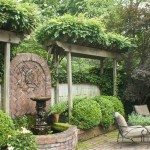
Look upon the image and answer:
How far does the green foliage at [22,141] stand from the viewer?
271 inches

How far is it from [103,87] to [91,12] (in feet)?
22.1

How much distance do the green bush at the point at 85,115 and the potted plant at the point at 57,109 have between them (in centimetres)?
33

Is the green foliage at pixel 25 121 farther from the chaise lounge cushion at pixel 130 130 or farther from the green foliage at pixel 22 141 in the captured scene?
the chaise lounge cushion at pixel 130 130

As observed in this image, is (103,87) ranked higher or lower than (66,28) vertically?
lower

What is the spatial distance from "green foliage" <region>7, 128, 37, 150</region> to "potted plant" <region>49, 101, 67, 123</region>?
268 centimetres

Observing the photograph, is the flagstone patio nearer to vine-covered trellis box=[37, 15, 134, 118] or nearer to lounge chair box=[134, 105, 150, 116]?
vine-covered trellis box=[37, 15, 134, 118]

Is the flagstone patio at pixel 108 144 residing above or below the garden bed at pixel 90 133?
→ below

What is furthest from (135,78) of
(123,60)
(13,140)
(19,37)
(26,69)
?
(13,140)

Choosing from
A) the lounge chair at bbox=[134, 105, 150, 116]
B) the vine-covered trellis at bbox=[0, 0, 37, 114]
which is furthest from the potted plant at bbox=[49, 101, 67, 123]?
the lounge chair at bbox=[134, 105, 150, 116]

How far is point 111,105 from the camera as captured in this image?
11.9m

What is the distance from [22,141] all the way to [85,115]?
3.60 m

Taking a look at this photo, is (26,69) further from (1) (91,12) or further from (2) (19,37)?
(1) (91,12)

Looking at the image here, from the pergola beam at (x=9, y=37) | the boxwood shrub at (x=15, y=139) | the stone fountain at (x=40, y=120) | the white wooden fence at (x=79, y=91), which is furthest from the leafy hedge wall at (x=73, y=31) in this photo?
the boxwood shrub at (x=15, y=139)

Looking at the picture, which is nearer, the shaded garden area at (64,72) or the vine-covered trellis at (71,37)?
the shaded garden area at (64,72)
